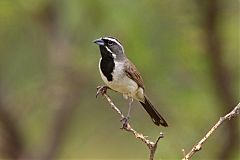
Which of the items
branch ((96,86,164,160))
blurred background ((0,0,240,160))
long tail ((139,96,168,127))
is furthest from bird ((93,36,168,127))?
blurred background ((0,0,240,160))

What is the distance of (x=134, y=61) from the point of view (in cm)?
985

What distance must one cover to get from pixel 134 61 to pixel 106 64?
5.32 metres

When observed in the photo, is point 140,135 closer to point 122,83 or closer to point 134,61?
point 122,83

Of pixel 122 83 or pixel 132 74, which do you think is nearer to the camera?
pixel 122 83

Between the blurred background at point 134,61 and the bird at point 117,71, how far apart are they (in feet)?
12.6

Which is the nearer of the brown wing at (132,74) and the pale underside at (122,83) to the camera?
the pale underside at (122,83)

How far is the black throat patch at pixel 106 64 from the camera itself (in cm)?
447

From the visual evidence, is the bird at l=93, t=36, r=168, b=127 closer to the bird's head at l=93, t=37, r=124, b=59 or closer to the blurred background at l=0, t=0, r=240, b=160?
the bird's head at l=93, t=37, r=124, b=59

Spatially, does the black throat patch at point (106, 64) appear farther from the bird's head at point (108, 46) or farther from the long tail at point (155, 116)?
the long tail at point (155, 116)

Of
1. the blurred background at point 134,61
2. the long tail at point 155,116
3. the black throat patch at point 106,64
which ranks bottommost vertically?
the black throat patch at point 106,64

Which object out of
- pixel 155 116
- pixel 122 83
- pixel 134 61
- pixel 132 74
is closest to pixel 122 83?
pixel 122 83

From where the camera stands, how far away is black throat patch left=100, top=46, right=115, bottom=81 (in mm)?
4469

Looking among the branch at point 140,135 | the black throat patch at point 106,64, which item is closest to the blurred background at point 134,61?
the black throat patch at point 106,64

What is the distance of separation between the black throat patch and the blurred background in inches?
159
